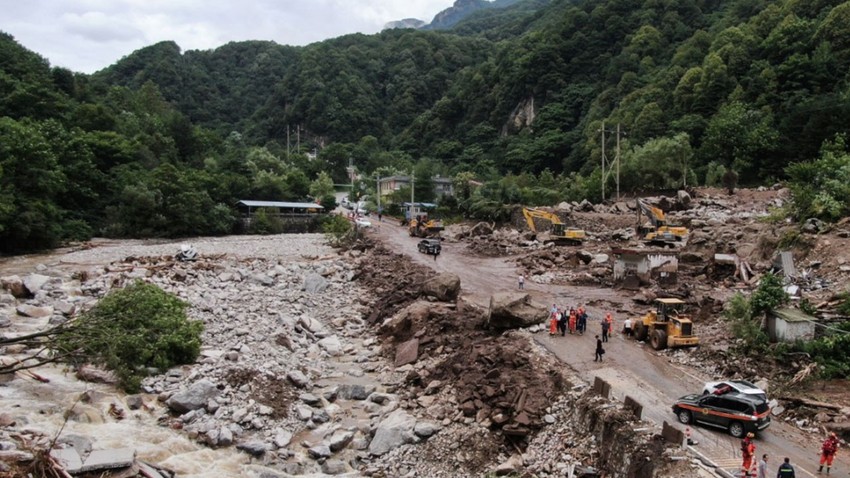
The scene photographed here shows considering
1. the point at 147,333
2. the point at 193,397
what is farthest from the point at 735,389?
the point at 147,333

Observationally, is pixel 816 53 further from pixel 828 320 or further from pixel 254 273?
pixel 254 273

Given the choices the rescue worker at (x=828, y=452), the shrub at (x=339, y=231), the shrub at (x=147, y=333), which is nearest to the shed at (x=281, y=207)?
the shrub at (x=339, y=231)

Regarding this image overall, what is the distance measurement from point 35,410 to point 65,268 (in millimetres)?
20394

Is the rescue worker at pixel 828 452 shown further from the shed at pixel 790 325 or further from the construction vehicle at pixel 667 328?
the construction vehicle at pixel 667 328

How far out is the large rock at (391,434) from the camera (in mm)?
13875

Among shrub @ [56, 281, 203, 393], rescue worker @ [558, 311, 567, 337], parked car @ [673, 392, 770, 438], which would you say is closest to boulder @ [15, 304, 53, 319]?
shrub @ [56, 281, 203, 393]

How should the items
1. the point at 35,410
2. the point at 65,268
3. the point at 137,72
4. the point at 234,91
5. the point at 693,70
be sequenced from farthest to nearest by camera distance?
the point at 234,91 < the point at 137,72 < the point at 693,70 < the point at 65,268 < the point at 35,410

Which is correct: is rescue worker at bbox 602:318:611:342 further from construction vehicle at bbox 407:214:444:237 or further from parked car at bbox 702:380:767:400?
construction vehicle at bbox 407:214:444:237

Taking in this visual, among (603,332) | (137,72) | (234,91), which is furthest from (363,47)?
(603,332)

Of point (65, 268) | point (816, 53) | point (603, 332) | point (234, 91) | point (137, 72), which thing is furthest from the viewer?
point (234, 91)

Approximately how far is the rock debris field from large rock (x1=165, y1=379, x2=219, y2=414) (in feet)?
0.13

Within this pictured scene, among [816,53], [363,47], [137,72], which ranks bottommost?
[816,53]

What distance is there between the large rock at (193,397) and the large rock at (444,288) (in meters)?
10.8

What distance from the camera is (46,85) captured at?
54.1 metres
